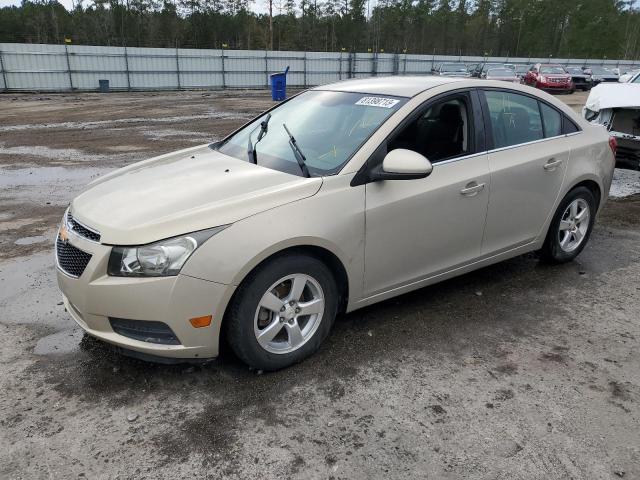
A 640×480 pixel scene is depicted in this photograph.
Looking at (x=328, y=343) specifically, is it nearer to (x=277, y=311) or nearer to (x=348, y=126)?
(x=277, y=311)

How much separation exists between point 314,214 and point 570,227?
112 inches

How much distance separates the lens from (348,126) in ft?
12.2

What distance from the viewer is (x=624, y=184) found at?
8.36 meters

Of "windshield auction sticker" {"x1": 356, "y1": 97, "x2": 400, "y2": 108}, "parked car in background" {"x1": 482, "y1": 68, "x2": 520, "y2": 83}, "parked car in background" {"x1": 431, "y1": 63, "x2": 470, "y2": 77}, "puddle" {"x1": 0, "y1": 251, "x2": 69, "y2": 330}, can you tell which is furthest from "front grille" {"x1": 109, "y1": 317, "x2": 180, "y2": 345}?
"parked car in background" {"x1": 431, "y1": 63, "x2": 470, "y2": 77}

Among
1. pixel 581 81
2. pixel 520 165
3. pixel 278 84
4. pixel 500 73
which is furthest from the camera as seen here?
pixel 581 81

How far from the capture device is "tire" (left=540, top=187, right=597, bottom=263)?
464 cm

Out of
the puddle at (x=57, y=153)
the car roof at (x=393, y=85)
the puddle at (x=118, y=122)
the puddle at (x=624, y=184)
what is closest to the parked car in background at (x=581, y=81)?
the puddle at (x=118, y=122)

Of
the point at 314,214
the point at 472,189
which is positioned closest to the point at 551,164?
the point at 472,189

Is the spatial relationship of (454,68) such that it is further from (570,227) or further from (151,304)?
(151,304)

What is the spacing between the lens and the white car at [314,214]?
2.84 metres

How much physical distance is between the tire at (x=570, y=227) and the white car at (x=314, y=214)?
29 millimetres

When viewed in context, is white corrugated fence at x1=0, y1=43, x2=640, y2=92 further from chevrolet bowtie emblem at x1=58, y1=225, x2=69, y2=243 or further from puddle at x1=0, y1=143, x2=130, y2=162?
chevrolet bowtie emblem at x1=58, y1=225, x2=69, y2=243

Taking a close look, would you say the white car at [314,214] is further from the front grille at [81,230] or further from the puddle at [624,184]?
the puddle at [624,184]

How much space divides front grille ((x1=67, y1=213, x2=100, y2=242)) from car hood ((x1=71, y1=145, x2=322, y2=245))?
0.03m
